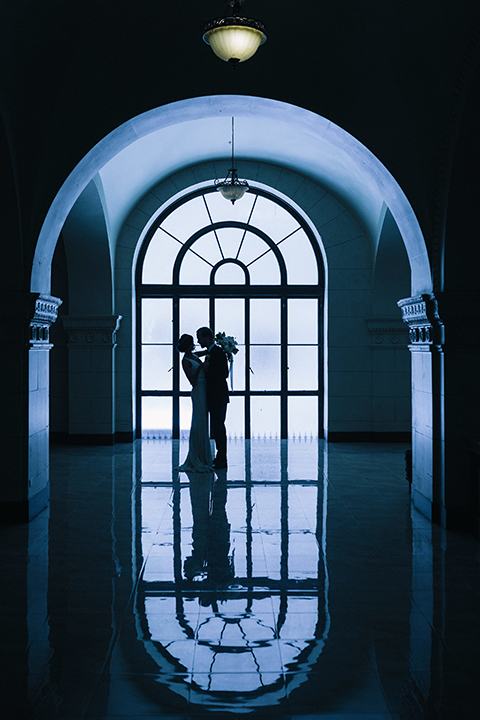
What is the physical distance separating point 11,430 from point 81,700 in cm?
379

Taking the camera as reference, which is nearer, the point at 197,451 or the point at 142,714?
the point at 142,714

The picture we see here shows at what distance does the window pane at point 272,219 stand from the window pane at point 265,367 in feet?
7.05

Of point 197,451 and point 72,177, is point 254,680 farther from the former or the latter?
point 197,451

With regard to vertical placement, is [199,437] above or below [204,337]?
below

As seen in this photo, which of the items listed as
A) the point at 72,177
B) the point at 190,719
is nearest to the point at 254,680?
the point at 190,719

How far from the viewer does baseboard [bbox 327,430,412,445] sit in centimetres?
1209

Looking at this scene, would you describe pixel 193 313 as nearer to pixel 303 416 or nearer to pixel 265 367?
pixel 265 367

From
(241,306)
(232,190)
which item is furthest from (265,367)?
(232,190)

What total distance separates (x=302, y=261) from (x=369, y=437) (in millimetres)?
3526

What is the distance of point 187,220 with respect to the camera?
12.6 metres

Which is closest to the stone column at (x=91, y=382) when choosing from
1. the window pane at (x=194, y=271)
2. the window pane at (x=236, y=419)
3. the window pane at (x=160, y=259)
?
the window pane at (x=160, y=259)

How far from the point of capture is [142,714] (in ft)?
9.68

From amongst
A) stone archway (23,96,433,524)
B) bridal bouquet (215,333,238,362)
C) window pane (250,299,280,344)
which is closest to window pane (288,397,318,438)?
window pane (250,299,280,344)

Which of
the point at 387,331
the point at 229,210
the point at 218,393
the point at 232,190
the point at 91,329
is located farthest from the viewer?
the point at 229,210
